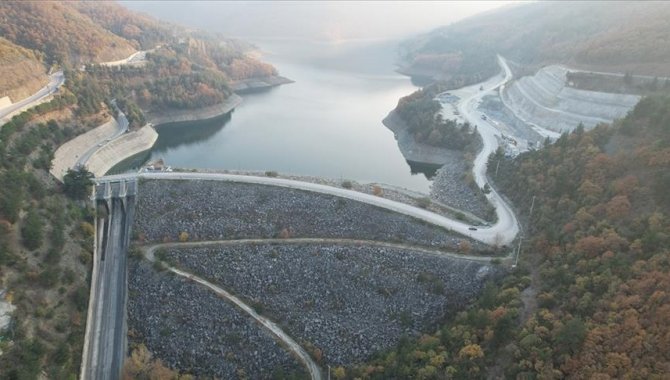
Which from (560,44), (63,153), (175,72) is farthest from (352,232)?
(560,44)

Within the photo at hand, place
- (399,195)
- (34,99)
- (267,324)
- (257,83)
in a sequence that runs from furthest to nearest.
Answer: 1. (257,83)
2. (34,99)
3. (399,195)
4. (267,324)

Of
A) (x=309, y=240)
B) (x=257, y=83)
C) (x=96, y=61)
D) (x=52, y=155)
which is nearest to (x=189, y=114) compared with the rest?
(x=96, y=61)

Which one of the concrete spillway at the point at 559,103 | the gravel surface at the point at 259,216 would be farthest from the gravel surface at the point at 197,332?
the concrete spillway at the point at 559,103

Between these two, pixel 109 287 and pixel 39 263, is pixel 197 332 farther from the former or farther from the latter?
pixel 39 263

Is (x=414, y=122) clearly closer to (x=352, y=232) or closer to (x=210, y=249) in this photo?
(x=352, y=232)

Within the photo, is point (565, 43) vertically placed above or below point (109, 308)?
above

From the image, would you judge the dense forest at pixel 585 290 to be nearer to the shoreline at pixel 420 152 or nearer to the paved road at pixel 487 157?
the paved road at pixel 487 157

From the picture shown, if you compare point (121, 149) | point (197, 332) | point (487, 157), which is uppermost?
point (487, 157)
